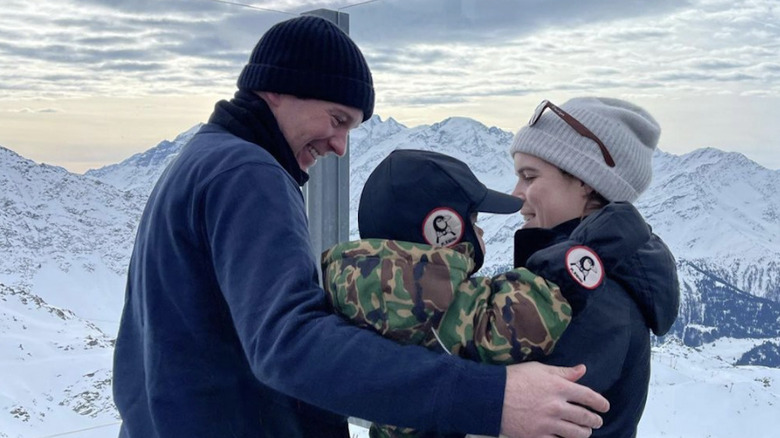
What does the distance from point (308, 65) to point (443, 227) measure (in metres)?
0.44

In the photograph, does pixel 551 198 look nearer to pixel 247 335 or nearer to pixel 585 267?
pixel 585 267

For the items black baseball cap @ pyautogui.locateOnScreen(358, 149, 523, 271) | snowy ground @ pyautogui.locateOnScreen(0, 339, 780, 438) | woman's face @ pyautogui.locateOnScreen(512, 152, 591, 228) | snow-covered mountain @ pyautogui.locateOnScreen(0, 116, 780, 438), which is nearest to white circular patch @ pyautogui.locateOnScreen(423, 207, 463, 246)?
black baseball cap @ pyautogui.locateOnScreen(358, 149, 523, 271)

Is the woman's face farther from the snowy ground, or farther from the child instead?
the snowy ground

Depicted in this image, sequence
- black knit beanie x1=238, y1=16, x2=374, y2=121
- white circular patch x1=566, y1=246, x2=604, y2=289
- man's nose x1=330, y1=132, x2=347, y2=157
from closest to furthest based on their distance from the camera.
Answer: white circular patch x1=566, y1=246, x2=604, y2=289 → black knit beanie x1=238, y1=16, x2=374, y2=121 → man's nose x1=330, y1=132, x2=347, y2=157

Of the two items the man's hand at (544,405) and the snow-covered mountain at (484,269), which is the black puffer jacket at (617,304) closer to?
the man's hand at (544,405)

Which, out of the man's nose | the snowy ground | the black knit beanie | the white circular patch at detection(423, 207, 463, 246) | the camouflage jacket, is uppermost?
the black knit beanie

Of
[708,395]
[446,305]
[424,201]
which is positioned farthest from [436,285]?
[708,395]

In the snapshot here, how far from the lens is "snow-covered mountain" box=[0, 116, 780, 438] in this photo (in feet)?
9.14

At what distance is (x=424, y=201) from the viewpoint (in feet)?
3.90

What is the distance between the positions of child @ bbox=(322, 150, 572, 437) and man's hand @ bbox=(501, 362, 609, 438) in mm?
73

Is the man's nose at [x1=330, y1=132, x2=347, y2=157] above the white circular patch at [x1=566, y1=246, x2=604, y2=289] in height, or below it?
above

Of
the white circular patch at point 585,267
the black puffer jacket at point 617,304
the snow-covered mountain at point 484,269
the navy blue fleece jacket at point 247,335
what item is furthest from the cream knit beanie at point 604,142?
the snow-covered mountain at point 484,269

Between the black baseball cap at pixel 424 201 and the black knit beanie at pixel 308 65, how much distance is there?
28 cm

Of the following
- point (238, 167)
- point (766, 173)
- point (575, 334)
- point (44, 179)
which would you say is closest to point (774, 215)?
point (766, 173)
